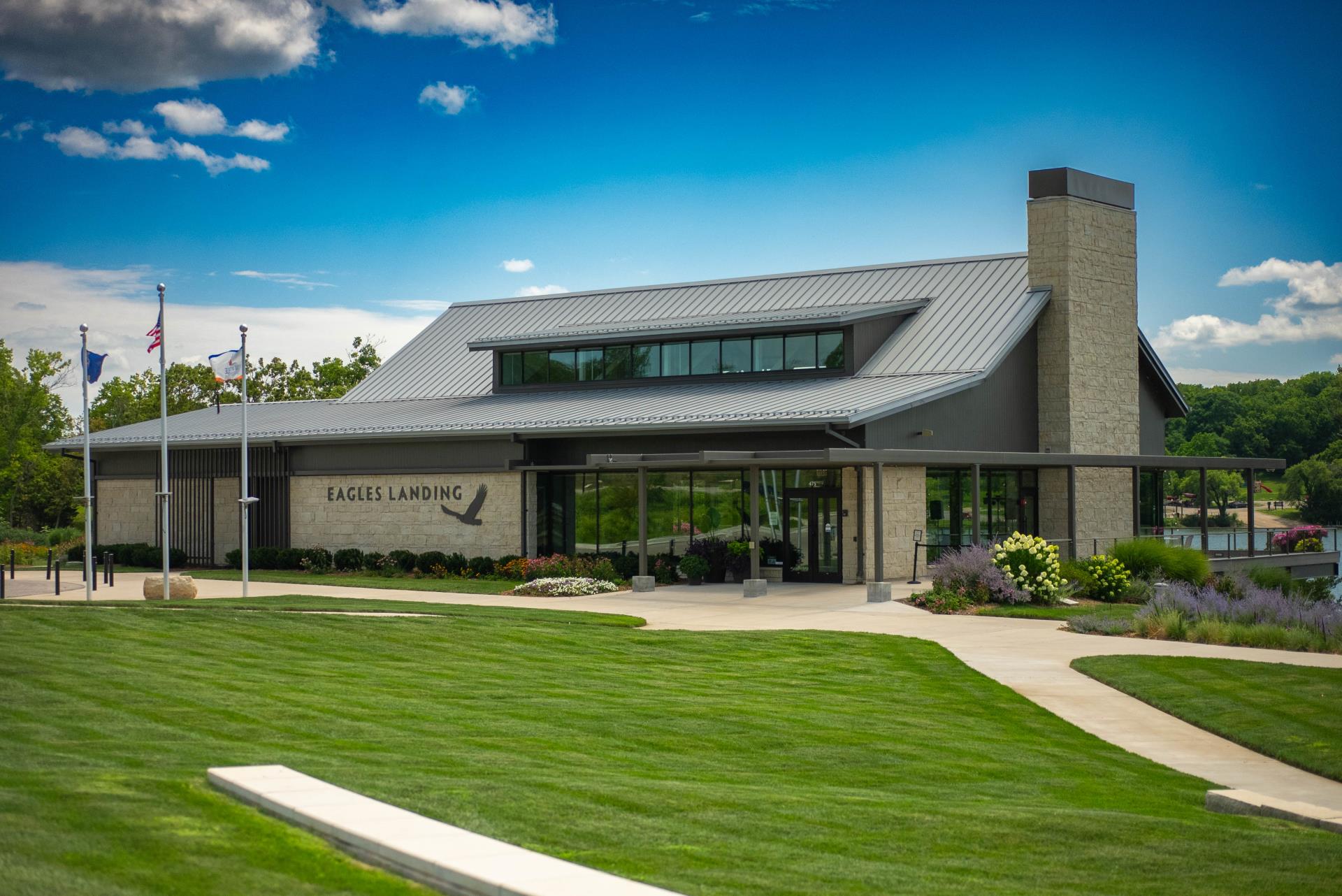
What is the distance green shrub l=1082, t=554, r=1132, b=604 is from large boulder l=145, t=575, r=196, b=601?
18.2 metres

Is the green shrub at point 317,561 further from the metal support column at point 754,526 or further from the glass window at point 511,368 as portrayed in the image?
the metal support column at point 754,526

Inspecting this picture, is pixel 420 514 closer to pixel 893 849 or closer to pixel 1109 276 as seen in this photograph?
pixel 1109 276

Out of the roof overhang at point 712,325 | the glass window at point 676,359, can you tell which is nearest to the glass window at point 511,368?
the roof overhang at point 712,325

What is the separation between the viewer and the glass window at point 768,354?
116ft

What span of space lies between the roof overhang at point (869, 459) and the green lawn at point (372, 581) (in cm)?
388

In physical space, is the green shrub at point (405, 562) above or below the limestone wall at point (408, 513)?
below

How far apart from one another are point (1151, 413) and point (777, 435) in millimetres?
16204

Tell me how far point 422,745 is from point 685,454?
58.0 ft

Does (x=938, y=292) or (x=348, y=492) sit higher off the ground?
(x=938, y=292)

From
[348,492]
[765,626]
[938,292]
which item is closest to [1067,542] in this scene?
[938,292]

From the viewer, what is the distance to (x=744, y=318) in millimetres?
35844

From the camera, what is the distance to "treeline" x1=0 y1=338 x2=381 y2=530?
67.6 metres

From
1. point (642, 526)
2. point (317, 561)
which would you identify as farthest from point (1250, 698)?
point (317, 561)

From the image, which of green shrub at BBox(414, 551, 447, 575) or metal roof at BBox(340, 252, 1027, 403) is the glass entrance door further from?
green shrub at BBox(414, 551, 447, 575)
